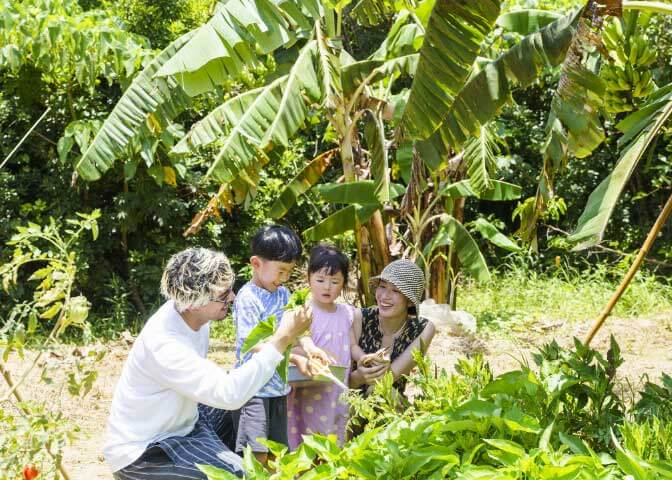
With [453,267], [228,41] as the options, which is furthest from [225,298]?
[453,267]

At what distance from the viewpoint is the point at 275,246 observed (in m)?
3.84

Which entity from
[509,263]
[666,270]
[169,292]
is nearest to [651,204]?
[666,270]

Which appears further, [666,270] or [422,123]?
[666,270]

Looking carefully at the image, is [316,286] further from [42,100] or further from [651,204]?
[651,204]

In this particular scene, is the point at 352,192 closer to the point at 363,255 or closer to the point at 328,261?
the point at 363,255

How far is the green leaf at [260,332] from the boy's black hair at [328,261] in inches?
39.3

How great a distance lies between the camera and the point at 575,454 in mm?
2135

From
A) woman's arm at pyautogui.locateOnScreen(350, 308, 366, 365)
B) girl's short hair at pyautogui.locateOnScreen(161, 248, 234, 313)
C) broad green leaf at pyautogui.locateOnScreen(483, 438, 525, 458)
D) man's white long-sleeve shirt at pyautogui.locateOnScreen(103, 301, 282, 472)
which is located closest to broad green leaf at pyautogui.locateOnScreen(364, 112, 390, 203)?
woman's arm at pyautogui.locateOnScreen(350, 308, 366, 365)

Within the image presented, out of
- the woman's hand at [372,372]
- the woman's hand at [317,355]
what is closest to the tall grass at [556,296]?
the woman's hand at [372,372]

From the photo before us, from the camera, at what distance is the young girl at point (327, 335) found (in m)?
4.00

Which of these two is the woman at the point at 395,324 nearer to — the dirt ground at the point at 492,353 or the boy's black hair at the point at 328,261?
the boy's black hair at the point at 328,261

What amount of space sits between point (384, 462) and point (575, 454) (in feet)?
1.58

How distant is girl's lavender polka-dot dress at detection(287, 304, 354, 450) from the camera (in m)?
4.02

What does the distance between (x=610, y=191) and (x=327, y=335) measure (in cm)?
146
